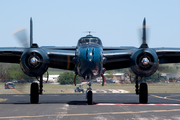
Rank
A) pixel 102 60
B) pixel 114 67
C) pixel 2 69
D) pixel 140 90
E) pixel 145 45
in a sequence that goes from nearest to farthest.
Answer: pixel 102 60 → pixel 145 45 → pixel 140 90 → pixel 114 67 → pixel 2 69

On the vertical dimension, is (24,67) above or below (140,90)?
above

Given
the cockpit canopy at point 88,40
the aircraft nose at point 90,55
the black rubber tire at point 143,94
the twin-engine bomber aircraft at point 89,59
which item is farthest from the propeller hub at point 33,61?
the black rubber tire at point 143,94

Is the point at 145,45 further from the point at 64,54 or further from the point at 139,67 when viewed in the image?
the point at 64,54

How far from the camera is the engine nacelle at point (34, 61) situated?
60.7ft

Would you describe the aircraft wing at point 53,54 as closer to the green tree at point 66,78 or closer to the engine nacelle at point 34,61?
the engine nacelle at point 34,61

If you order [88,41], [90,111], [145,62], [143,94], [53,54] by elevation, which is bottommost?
[90,111]

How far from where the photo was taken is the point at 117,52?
20.4m

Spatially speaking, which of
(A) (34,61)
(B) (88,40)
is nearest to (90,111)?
(A) (34,61)

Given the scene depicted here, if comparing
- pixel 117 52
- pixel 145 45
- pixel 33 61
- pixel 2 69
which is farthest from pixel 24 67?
pixel 2 69

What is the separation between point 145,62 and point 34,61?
7.04 meters

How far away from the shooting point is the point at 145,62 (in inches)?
727

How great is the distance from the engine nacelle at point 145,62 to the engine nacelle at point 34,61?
5793 mm

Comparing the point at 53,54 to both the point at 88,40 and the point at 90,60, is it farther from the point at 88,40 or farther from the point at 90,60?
the point at 90,60

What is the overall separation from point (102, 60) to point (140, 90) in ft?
14.6
